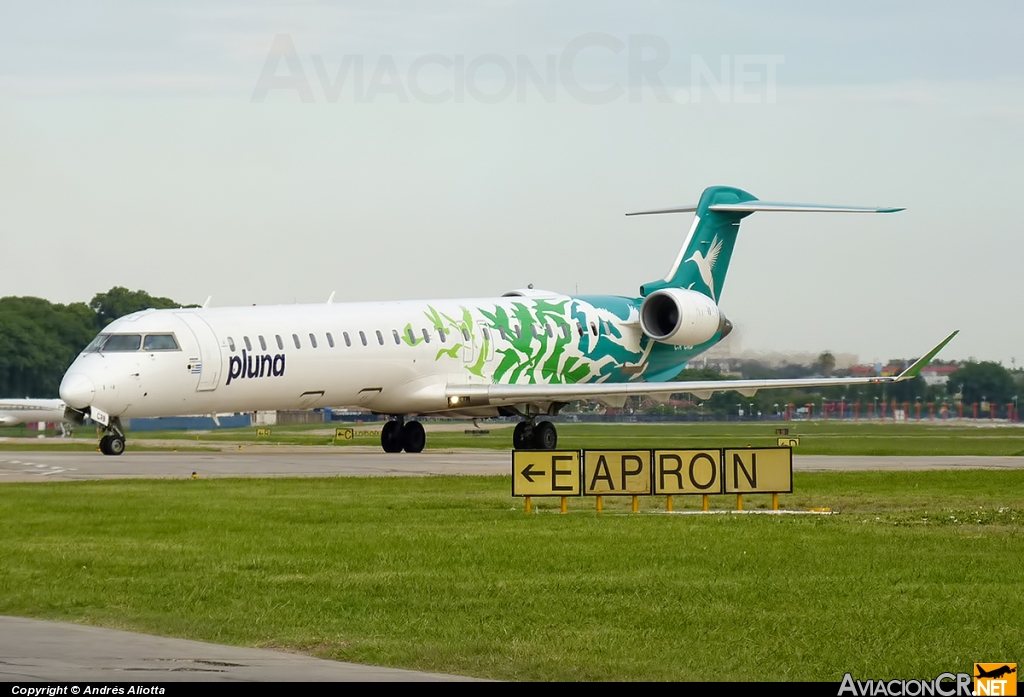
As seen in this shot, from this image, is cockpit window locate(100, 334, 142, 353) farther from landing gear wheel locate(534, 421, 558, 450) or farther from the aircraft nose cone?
landing gear wheel locate(534, 421, 558, 450)

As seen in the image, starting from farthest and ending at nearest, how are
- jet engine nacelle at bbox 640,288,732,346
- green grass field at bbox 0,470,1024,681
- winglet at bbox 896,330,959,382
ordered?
jet engine nacelle at bbox 640,288,732,346 < winglet at bbox 896,330,959,382 < green grass field at bbox 0,470,1024,681

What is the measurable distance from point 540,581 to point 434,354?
25.8 metres

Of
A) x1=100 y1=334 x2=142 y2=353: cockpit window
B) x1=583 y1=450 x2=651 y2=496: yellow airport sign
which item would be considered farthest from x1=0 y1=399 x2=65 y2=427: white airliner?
x1=583 y1=450 x2=651 y2=496: yellow airport sign

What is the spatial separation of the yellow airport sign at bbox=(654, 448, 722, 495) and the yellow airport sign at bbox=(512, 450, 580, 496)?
1.18 metres

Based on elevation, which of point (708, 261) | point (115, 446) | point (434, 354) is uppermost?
point (708, 261)

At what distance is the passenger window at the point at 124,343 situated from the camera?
34.1 metres

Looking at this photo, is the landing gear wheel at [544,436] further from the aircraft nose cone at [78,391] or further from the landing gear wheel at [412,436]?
the aircraft nose cone at [78,391]

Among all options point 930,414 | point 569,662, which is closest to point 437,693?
point 569,662

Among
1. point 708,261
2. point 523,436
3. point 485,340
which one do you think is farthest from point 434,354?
point 708,261

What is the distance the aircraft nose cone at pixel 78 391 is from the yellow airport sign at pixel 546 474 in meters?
15.0

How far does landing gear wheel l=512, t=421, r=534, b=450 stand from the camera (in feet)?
132

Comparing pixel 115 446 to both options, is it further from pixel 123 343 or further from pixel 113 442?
pixel 123 343

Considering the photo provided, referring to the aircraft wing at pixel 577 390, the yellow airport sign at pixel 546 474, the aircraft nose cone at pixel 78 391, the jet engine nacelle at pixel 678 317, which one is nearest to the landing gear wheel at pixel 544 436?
the aircraft wing at pixel 577 390

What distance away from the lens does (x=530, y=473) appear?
21156 millimetres
